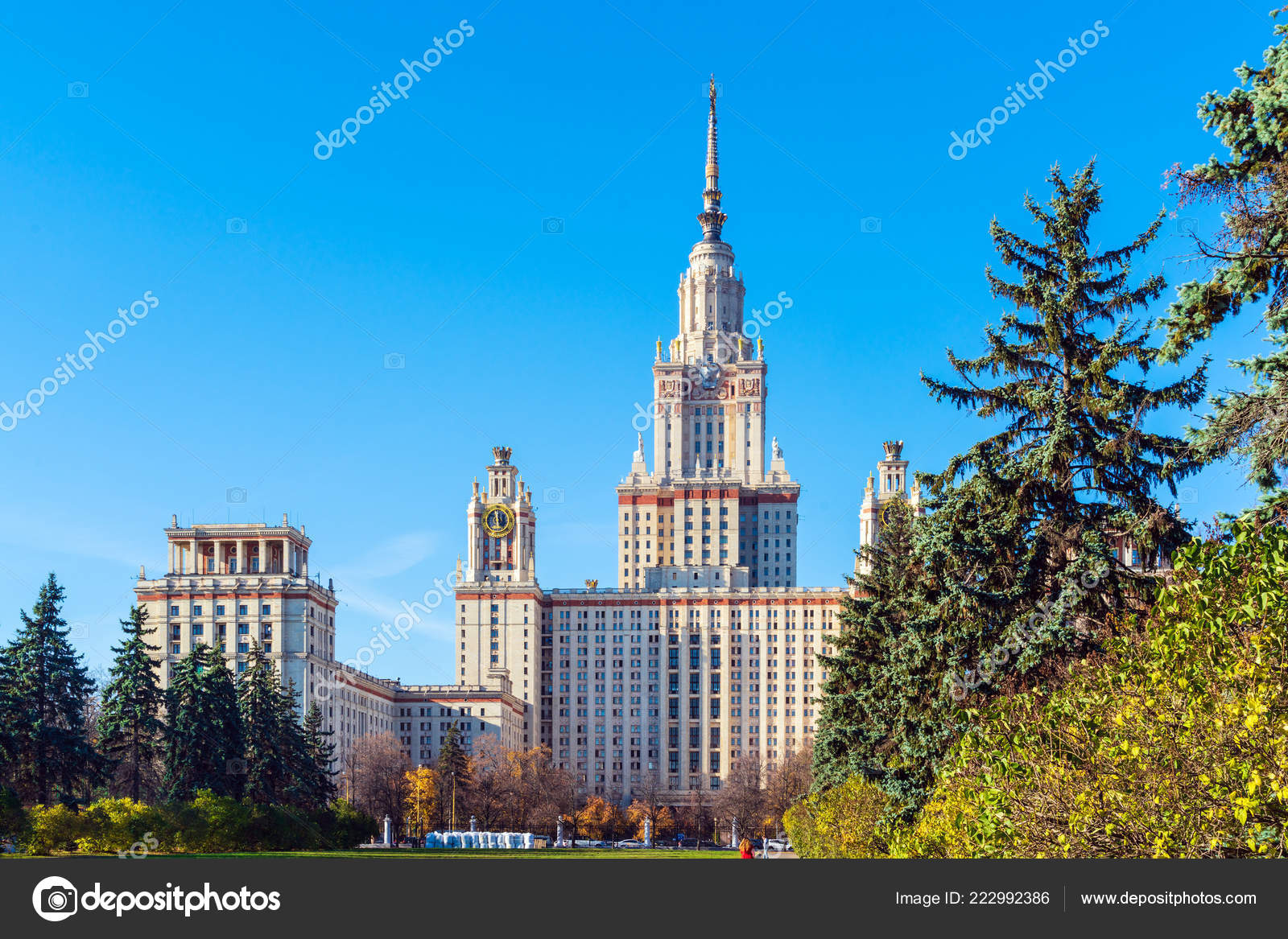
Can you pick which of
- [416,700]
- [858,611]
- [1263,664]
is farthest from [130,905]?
[416,700]

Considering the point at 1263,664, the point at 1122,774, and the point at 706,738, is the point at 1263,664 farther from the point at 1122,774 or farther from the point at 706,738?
the point at 706,738

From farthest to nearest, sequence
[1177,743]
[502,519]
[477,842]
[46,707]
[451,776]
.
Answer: [502,519]
[451,776]
[477,842]
[46,707]
[1177,743]

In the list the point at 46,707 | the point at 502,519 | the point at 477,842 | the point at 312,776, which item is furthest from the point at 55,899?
the point at 502,519

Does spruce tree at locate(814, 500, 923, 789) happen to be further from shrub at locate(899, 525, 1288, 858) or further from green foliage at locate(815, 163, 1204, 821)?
shrub at locate(899, 525, 1288, 858)

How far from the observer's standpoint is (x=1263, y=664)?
18.4 m

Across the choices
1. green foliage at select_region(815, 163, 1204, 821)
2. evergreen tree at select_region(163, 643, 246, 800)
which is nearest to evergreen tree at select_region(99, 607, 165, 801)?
evergreen tree at select_region(163, 643, 246, 800)

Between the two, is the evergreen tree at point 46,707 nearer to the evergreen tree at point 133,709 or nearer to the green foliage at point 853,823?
the evergreen tree at point 133,709

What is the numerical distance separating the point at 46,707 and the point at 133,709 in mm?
4455

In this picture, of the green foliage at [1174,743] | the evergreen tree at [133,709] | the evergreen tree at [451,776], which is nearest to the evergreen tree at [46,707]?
the evergreen tree at [133,709]

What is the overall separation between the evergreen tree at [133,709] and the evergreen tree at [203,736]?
3.22ft

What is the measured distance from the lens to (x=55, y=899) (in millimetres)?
13094

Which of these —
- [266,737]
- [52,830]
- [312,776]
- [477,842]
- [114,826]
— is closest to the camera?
[52,830]

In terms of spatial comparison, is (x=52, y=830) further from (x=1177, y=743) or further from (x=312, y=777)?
(x=1177, y=743)

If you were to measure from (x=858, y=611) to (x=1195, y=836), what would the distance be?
2884cm
